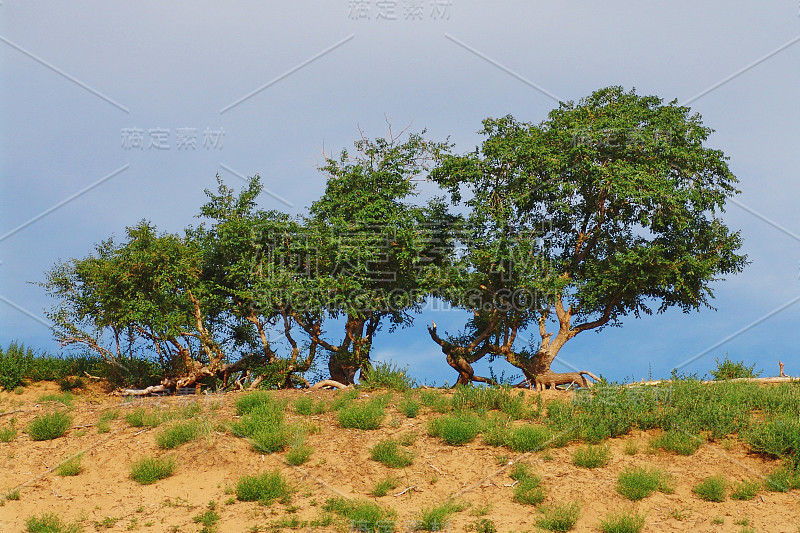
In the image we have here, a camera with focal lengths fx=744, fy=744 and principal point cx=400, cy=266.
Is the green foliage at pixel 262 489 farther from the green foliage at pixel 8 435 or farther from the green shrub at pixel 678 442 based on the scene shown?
the green shrub at pixel 678 442

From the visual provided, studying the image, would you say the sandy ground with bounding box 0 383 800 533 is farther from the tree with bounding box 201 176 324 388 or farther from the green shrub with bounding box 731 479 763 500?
the tree with bounding box 201 176 324 388

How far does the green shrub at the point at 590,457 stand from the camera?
14109mm

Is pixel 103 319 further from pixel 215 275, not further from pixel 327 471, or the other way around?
pixel 327 471

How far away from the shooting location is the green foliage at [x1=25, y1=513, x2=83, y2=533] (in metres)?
12.4

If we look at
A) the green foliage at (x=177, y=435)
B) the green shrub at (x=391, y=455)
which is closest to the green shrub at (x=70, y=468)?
the green foliage at (x=177, y=435)

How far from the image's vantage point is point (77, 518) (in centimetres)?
1287

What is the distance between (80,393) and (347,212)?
1075 centimetres

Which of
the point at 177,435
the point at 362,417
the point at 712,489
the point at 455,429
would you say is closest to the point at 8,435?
the point at 177,435

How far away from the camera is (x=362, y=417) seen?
51.7ft

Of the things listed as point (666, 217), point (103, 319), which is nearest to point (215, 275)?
point (103, 319)

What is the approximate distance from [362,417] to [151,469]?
4305 millimetres

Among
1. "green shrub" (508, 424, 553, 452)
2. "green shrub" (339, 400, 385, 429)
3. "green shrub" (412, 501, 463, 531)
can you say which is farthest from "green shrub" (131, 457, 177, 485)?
"green shrub" (508, 424, 553, 452)

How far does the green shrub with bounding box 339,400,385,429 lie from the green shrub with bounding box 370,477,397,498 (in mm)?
2282

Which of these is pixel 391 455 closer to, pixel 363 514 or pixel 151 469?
pixel 363 514
